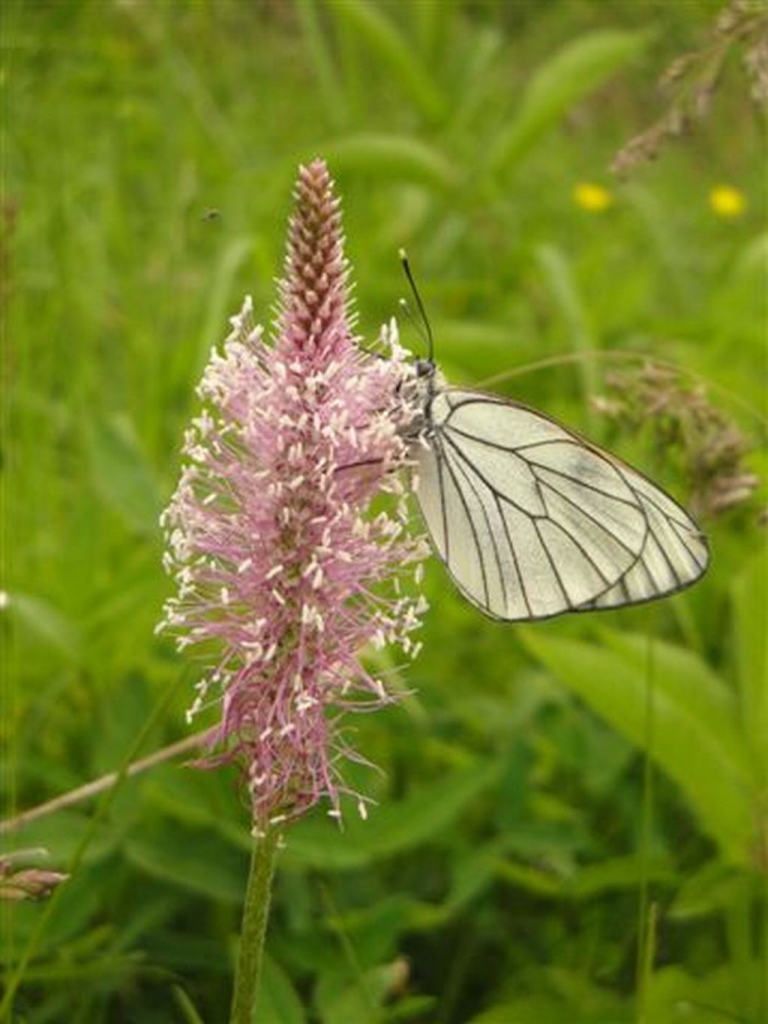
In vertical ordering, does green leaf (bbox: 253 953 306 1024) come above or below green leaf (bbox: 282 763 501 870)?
below

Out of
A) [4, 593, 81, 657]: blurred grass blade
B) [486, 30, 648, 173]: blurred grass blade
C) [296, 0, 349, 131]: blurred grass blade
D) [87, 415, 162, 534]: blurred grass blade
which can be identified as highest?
[296, 0, 349, 131]: blurred grass blade

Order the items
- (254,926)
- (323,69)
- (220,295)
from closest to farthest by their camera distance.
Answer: (254,926) < (220,295) < (323,69)

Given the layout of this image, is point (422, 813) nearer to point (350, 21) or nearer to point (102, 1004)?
point (102, 1004)

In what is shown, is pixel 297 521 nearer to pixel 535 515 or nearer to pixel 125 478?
pixel 535 515

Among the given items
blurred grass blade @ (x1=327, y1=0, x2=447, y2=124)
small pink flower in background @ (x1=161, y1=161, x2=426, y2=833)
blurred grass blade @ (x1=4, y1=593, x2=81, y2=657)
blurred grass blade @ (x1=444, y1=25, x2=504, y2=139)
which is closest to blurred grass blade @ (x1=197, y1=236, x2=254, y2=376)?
blurred grass blade @ (x1=327, y1=0, x2=447, y2=124)

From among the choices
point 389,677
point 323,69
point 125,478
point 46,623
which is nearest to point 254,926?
point 389,677

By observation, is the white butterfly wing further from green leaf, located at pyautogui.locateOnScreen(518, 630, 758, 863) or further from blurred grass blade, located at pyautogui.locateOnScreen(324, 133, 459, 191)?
blurred grass blade, located at pyautogui.locateOnScreen(324, 133, 459, 191)

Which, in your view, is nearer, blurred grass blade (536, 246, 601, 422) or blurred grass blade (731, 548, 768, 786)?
blurred grass blade (731, 548, 768, 786)

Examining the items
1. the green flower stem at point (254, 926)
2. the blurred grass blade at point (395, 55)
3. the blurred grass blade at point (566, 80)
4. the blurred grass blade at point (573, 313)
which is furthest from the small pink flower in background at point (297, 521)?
the blurred grass blade at point (566, 80)
